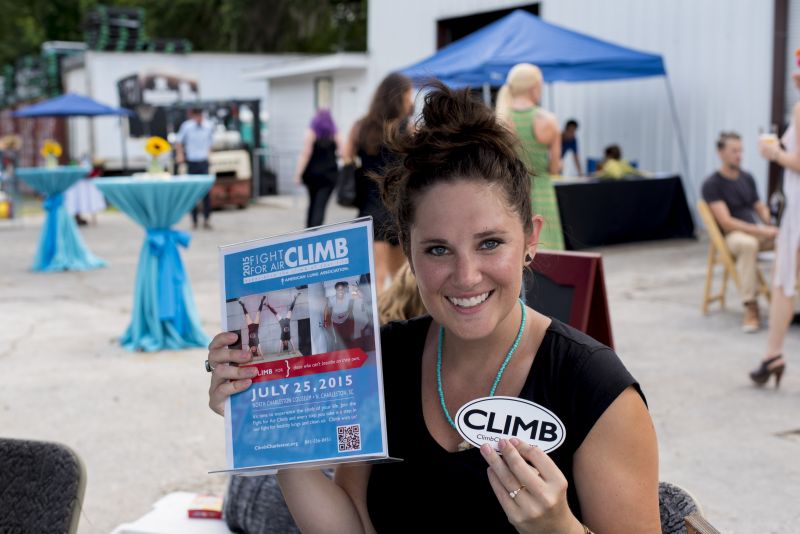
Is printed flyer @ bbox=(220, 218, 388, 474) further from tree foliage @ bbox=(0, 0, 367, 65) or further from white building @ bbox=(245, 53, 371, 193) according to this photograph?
tree foliage @ bbox=(0, 0, 367, 65)

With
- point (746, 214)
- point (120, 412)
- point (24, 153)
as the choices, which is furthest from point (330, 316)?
point (24, 153)

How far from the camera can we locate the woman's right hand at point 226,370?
1.54 m

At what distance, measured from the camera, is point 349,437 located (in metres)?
1.47

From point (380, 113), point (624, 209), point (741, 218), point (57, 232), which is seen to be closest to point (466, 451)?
point (380, 113)

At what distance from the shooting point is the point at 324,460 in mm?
1482

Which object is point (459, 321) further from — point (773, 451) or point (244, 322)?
point (773, 451)

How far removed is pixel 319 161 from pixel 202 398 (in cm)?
461

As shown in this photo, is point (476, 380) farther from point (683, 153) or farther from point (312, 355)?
point (683, 153)

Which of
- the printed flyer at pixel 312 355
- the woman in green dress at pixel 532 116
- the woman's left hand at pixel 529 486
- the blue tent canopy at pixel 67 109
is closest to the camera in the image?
the woman's left hand at pixel 529 486

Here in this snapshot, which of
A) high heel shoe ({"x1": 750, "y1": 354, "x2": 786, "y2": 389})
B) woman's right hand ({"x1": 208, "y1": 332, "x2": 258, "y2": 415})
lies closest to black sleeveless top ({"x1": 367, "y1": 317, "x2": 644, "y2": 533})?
woman's right hand ({"x1": 208, "y1": 332, "x2": 258, "y2": 415})

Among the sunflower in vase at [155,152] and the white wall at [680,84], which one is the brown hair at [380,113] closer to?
the sunflower in vase at [155,152]

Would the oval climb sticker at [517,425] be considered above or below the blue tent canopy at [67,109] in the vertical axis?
below

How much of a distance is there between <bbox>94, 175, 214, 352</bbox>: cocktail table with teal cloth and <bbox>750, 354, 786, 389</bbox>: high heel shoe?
12.7ft

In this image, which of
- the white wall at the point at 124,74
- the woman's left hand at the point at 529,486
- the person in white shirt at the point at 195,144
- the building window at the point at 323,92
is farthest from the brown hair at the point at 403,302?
the white wall at the point at 124,74
